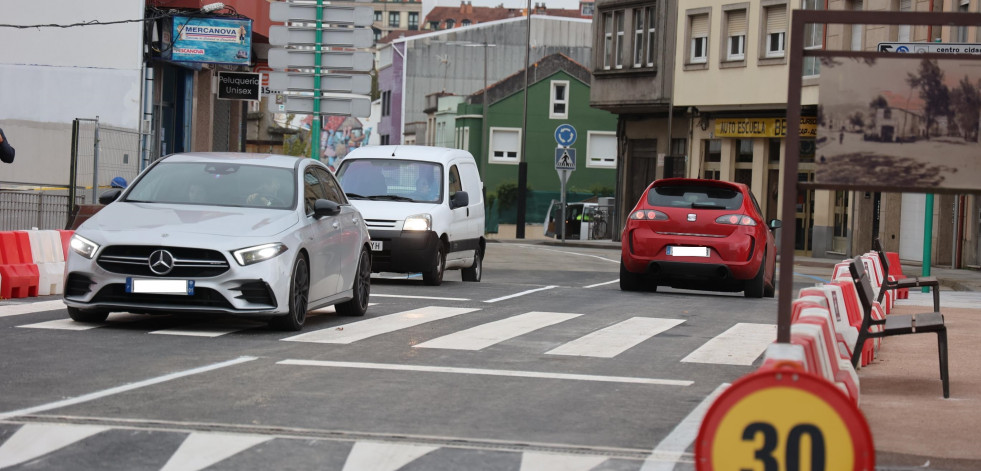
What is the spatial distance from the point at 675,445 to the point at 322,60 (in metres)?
22.6

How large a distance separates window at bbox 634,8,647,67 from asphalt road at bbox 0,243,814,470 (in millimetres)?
35879

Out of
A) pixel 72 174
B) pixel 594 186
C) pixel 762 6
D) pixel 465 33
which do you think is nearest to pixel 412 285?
pixel 72 174

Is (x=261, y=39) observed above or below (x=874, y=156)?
above

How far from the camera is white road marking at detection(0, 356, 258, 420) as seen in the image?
7227 millimetres

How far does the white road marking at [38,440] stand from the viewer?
20.2 feet

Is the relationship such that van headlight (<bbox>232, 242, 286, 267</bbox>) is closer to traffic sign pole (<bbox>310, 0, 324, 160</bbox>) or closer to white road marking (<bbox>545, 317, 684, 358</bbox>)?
white road marking (<bbox>545, 317, 684, 358</bbox>)

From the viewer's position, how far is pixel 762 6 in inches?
1768

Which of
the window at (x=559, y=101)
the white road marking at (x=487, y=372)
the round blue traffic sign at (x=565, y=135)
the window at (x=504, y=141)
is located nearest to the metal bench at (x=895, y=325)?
the white road marking at (x=487, y=372)

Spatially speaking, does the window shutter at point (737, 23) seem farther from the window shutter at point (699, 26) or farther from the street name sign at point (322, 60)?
the street name sign at point (322, 60)

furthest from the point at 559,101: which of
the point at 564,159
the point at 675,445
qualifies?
the point at 675,445

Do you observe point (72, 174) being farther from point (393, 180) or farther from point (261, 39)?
point (261, 39)

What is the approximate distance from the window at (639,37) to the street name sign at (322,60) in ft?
72.9

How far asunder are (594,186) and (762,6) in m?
31.6

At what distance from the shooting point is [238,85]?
35.4 metres
